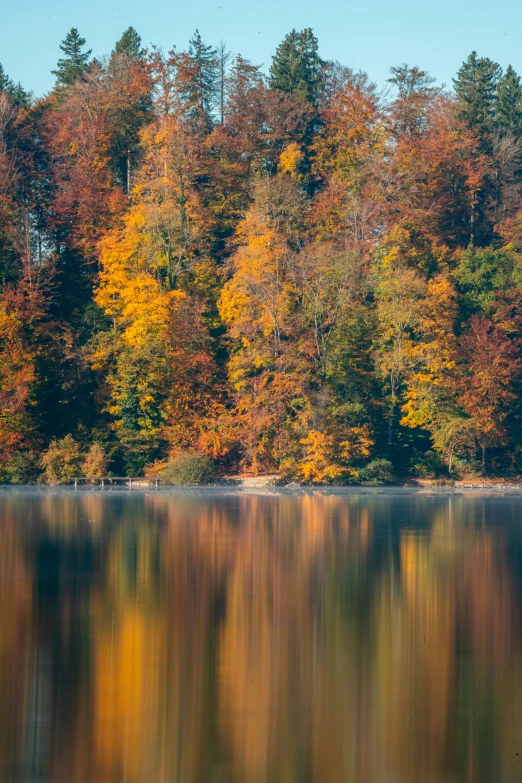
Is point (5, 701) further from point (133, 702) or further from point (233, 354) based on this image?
point (233, 354)

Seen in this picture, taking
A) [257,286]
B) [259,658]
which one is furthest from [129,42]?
[259,658]

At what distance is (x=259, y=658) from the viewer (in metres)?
15.5

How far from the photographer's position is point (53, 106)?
71312 millimetres

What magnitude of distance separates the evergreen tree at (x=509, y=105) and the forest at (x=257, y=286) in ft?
13.2

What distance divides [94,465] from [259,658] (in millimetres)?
39155

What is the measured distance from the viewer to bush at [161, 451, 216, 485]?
53.8 m

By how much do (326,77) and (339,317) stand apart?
23.5 meters

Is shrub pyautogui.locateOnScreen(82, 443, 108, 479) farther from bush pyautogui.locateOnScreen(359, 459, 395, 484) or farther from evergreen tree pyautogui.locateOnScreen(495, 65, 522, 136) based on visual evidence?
evergreen tree pyautogui.locateOnScreen(495, 65, 522, 136)

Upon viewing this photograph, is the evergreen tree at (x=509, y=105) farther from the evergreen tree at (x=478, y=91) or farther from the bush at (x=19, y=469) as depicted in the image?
the bush at (x=19, y=469)

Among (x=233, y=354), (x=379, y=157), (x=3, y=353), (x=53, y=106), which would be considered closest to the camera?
(x=3, y=353)

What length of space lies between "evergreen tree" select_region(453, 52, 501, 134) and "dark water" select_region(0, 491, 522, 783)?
1773 inches

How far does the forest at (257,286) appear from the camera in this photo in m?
55.4

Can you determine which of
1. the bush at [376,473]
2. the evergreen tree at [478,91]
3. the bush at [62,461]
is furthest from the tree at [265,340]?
the evergreen tree at [478,91]

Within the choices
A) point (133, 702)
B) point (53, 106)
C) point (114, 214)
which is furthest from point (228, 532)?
point (53, 106)
